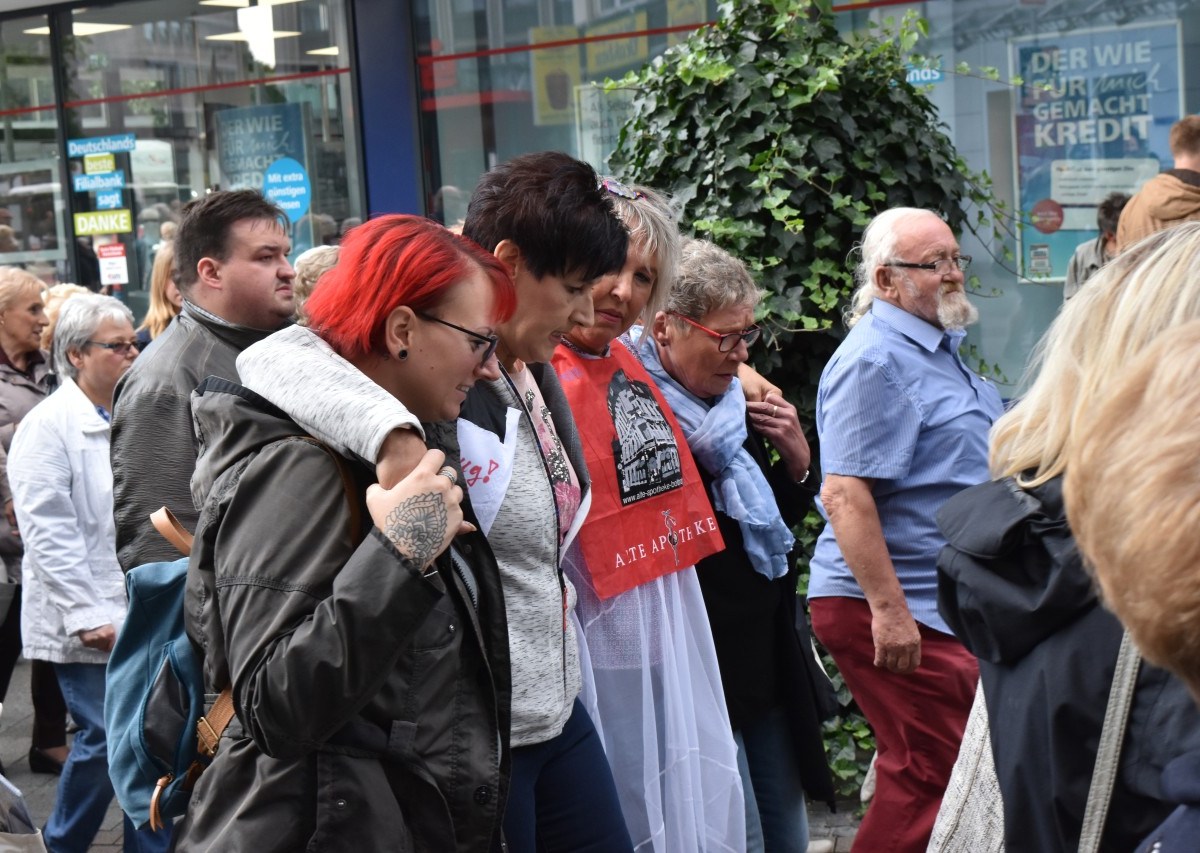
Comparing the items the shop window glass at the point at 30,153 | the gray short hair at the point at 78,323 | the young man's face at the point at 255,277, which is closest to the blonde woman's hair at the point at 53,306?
the gray short hair at the point at 78,323

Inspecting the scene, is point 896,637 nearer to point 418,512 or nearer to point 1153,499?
point 418,512

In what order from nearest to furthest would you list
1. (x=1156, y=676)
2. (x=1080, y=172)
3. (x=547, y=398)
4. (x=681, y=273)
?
(x=1156, y=676) < (x=547, y=398) < (x=681, y=273) < (x=1080, y=172)

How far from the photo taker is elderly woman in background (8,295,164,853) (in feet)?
15.1

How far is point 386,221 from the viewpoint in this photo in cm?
216

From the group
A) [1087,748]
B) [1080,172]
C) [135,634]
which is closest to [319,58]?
[1080,172]

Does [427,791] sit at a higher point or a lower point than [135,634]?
lower

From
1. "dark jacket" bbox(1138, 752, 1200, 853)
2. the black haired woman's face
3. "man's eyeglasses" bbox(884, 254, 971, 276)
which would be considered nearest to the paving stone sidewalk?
"man's eyeglasses" bbox(884, 254, 971, 276)

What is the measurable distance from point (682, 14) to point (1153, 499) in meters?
8.67

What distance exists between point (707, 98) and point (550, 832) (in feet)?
9.44

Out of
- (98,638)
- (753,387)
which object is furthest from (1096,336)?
(98,638)

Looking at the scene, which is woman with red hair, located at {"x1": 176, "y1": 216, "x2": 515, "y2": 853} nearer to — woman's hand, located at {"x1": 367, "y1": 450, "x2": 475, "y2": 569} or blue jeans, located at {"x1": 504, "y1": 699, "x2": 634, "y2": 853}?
woman's hand, located at {"x1": 367, "y1": 450, "x2": 475, "y2": 569}

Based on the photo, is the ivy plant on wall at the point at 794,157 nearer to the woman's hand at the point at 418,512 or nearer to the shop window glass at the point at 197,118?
the woman's hand at the point at 418,512

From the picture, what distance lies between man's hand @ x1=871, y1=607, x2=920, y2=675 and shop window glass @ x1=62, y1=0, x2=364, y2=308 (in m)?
7.88

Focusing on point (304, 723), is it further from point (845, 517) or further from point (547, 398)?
point (845, 517)
